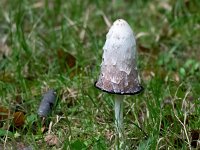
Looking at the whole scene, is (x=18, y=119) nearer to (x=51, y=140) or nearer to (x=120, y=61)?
(x=51, y=140)

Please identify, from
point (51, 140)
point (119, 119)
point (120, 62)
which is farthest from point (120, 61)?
point (51, 140)

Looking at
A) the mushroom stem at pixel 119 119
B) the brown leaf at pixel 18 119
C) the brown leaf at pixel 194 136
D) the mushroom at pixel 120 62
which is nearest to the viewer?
the mushroom at pixel 120 62

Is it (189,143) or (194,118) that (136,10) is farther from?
(189,143)

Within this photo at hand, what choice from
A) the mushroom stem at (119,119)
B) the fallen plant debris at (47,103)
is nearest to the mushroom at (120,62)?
the mushroom stem at (119,119)

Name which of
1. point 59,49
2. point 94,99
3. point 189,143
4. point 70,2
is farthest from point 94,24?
point 189,143

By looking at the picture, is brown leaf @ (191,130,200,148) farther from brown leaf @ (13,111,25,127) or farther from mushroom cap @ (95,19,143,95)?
brown leaf @ (13,111,25,127)

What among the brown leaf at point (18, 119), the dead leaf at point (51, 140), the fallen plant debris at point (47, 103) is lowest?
the dead leaf at point (51, 140)

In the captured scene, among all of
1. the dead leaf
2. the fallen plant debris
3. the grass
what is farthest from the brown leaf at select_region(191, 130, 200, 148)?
the fallen plant debris

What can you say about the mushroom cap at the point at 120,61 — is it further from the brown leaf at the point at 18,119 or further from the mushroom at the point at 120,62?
the brown leaf at the point at 18,119
